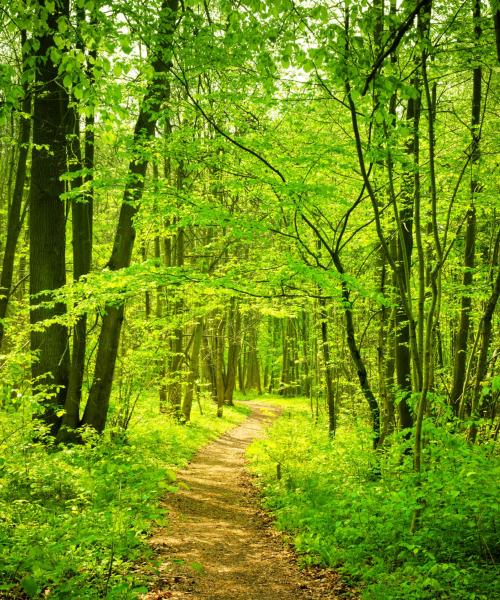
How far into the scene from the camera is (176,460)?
459 inches

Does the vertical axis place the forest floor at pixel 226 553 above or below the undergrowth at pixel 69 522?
below

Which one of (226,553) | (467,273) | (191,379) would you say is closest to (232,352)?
(191,379)

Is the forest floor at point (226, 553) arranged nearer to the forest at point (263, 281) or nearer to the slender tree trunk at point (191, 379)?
the forest at point (263, 281)

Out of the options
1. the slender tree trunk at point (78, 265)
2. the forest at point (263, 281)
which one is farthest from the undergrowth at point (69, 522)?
the slender tree trunk at point (78, 265)

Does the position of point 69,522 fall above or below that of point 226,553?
above

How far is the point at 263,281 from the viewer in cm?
812

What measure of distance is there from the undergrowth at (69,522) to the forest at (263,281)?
0.04 meters

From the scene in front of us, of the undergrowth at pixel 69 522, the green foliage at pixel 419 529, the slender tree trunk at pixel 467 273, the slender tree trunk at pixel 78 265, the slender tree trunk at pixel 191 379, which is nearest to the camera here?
the undergrowth at pixel 69 522

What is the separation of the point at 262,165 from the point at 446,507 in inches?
212

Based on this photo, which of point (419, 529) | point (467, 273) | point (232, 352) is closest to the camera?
point (419, 529)

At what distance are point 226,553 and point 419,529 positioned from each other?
270 cm

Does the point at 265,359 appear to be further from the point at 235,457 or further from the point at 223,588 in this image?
the point at 223,588

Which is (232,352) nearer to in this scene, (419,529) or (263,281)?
(263,281)

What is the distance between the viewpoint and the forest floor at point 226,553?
5316 mm
